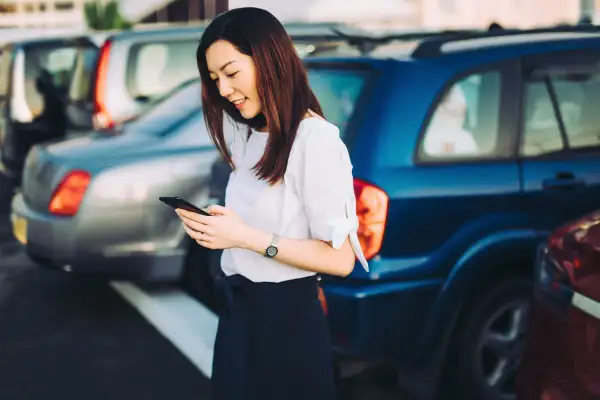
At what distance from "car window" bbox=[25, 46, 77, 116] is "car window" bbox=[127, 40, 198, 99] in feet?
5.99

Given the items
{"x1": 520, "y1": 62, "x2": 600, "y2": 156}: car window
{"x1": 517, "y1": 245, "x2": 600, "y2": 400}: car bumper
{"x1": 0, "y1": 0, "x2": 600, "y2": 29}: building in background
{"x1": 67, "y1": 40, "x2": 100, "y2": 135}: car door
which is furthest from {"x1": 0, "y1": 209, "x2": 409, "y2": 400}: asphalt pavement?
{"x1": 0, "y1": 0, "x2": 600, "y2": 29}: building in background

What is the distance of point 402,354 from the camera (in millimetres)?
4215

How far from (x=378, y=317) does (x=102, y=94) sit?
5.39 m

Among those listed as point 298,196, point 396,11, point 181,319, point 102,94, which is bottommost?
point 396,11

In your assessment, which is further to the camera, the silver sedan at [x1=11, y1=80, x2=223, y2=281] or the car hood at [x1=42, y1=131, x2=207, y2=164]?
the car hood at [x1=42, y1=131, x2=207, y2=164]

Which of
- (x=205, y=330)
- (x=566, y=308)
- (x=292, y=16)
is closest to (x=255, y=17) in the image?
(x=566, y=308)

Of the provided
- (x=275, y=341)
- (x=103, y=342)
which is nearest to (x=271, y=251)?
(x=275, y=341)

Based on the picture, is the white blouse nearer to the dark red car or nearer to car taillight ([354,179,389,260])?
the dark red car

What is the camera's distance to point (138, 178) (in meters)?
6.23

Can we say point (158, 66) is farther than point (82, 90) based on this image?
No

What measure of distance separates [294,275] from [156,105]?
511 centimetres

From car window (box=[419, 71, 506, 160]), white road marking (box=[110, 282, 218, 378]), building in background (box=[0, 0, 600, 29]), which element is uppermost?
car window (box=[419, 71, 506, 160])

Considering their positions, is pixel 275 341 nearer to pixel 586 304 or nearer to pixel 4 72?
pixel 586 304

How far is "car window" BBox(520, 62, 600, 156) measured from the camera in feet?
15.0
